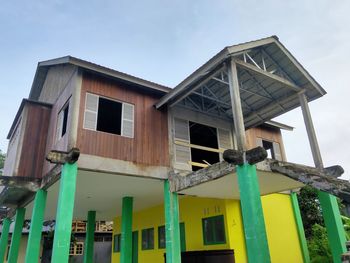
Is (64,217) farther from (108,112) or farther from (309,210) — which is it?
(309,210)

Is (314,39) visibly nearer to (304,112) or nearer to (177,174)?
(304,112)

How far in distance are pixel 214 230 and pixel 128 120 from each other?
20.0 ft

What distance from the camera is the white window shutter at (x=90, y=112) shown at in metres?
9.53

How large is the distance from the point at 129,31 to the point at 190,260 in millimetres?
11775

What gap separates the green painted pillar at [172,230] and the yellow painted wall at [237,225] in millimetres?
2673

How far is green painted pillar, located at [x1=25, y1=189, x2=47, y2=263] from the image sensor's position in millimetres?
9955

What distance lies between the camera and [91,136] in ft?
30.9

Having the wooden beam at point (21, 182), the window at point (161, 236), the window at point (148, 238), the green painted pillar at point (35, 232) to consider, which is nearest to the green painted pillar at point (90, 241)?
the window at point (148, 238)

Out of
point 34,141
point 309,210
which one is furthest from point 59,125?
point 309,210

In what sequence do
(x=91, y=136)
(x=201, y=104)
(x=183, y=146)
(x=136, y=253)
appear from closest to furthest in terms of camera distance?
(x=91, y=136)
(x=183, y=146)
(x=201, y=104)
(x=136, y=253)

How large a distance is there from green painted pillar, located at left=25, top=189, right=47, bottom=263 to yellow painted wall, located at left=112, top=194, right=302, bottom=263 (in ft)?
20.8

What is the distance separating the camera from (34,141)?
1143 centimetres

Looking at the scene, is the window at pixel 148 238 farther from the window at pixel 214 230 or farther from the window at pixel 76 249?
the window at pixel 76 249

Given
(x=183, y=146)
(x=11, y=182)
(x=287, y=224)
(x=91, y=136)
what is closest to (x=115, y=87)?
(x=91, y=136)
